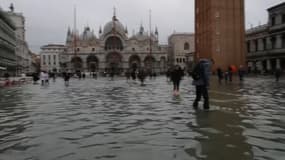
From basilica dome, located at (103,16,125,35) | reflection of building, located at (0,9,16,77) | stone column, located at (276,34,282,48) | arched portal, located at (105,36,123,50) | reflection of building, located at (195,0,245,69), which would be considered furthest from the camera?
arched portal, located at (105,36,123,50)

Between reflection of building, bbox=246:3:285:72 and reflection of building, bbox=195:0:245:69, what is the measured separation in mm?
6309

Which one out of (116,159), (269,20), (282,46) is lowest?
(116,159)

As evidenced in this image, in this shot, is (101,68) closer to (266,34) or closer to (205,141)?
(266,34)

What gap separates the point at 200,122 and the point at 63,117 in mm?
3710

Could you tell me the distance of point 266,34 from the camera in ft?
216

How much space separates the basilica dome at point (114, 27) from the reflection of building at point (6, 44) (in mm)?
38517

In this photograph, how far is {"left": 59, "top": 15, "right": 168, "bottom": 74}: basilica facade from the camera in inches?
4476

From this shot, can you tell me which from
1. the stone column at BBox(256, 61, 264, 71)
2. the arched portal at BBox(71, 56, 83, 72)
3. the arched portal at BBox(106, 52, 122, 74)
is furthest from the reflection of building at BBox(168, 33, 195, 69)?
the stone column at BBox(256, 61, 264, 71)

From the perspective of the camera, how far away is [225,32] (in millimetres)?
59625

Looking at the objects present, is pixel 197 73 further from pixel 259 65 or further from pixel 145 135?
pixel 259 65

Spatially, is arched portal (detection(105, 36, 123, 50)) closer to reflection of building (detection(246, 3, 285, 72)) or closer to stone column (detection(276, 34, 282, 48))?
reflection of building (detection(246, 3, 285, 72))

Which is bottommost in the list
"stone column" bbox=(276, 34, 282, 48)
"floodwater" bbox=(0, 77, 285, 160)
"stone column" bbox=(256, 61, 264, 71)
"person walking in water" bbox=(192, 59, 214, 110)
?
"floodwater" bbox=(0, 77, 285, 160)

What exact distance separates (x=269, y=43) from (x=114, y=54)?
59.0m

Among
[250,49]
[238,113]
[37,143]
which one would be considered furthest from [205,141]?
[250,49]
